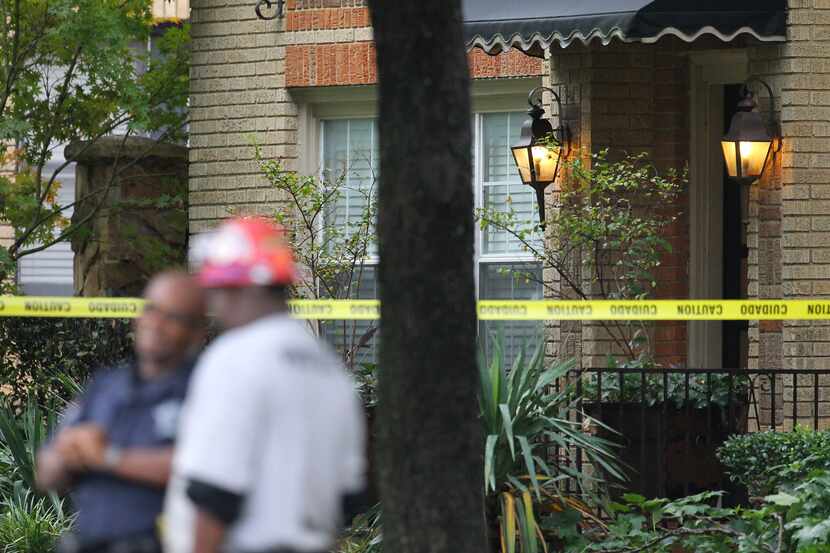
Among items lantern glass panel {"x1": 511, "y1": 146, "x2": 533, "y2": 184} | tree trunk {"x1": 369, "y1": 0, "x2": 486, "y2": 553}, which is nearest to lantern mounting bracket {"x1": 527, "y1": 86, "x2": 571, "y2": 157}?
lantern glass panel {"x1": 511, "y1": 146, "x2": 533, "y2": 184}

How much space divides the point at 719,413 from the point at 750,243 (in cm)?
213

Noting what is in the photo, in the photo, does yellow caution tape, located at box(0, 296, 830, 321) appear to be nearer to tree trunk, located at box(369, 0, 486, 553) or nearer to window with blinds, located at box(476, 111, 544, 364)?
window with blinds, located at box(476, 111, 544, 364)

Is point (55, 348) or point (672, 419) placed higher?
point (55, 348)

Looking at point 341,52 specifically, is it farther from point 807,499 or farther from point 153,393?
point 153,393

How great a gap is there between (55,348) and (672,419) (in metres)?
4.53

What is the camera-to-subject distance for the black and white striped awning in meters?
10.2

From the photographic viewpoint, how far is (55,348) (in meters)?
11.4

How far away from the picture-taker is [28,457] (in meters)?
9.23


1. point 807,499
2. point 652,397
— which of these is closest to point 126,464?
point 807,499

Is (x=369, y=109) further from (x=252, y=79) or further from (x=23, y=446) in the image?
(x=23, y=446)

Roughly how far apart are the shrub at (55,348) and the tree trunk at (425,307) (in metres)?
6.20

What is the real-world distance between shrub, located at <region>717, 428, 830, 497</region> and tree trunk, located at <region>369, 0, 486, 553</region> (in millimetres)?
3198

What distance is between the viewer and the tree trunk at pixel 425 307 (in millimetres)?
5336

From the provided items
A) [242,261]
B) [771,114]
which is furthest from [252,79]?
[242,261]
